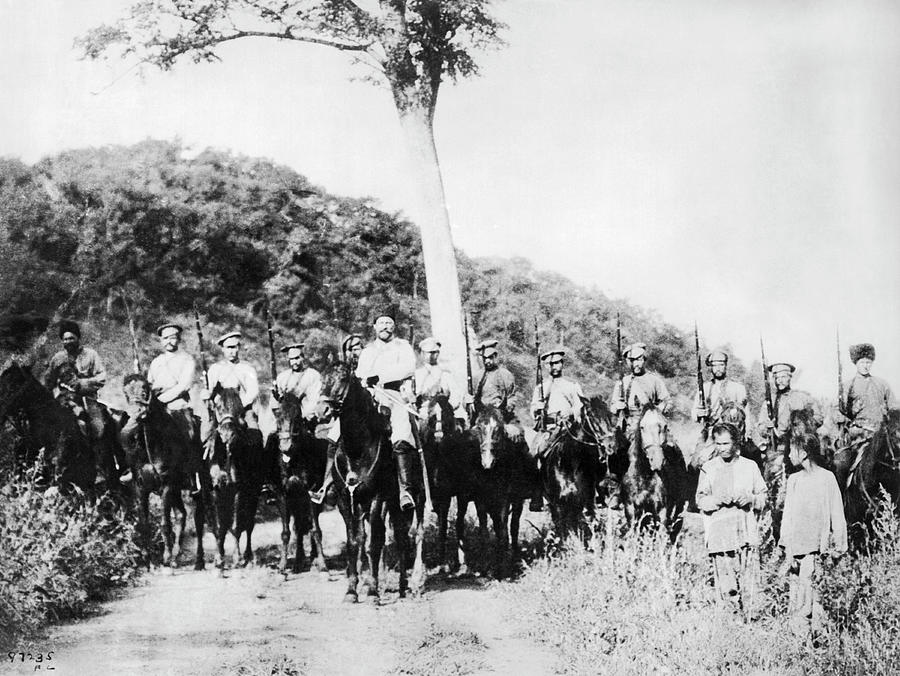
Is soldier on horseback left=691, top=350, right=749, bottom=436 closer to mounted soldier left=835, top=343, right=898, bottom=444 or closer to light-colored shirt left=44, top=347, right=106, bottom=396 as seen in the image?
mounted soldier left=835, top=343, right=898, bottom=444

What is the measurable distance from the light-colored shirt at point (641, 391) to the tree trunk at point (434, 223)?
8.37ft

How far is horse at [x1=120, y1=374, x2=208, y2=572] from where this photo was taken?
31.2 ft

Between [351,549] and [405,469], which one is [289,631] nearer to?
[351,549]

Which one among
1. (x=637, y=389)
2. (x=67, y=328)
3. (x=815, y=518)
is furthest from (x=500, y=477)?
(x=67, y=328)

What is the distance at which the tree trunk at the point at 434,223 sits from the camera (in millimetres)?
12188

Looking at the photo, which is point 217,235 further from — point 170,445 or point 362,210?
point 170,445

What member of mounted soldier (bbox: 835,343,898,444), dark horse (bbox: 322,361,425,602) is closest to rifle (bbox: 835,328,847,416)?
mounted soldier (bbox: 835,343,898,444)

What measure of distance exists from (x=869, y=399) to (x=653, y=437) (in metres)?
2.37

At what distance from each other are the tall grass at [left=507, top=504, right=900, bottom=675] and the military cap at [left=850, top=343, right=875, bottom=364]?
177 centimetres

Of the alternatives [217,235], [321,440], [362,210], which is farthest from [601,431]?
[217,235]

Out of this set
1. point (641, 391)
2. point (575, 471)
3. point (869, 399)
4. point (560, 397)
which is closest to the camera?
point (869, 399)

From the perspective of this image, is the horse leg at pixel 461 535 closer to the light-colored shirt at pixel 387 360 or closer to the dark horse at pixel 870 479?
the light-colored shirt at pixel 387 360

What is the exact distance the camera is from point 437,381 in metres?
10.9

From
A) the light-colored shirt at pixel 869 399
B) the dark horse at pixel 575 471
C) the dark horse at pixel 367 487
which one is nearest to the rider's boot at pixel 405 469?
the dark horse at pixel 367 487
